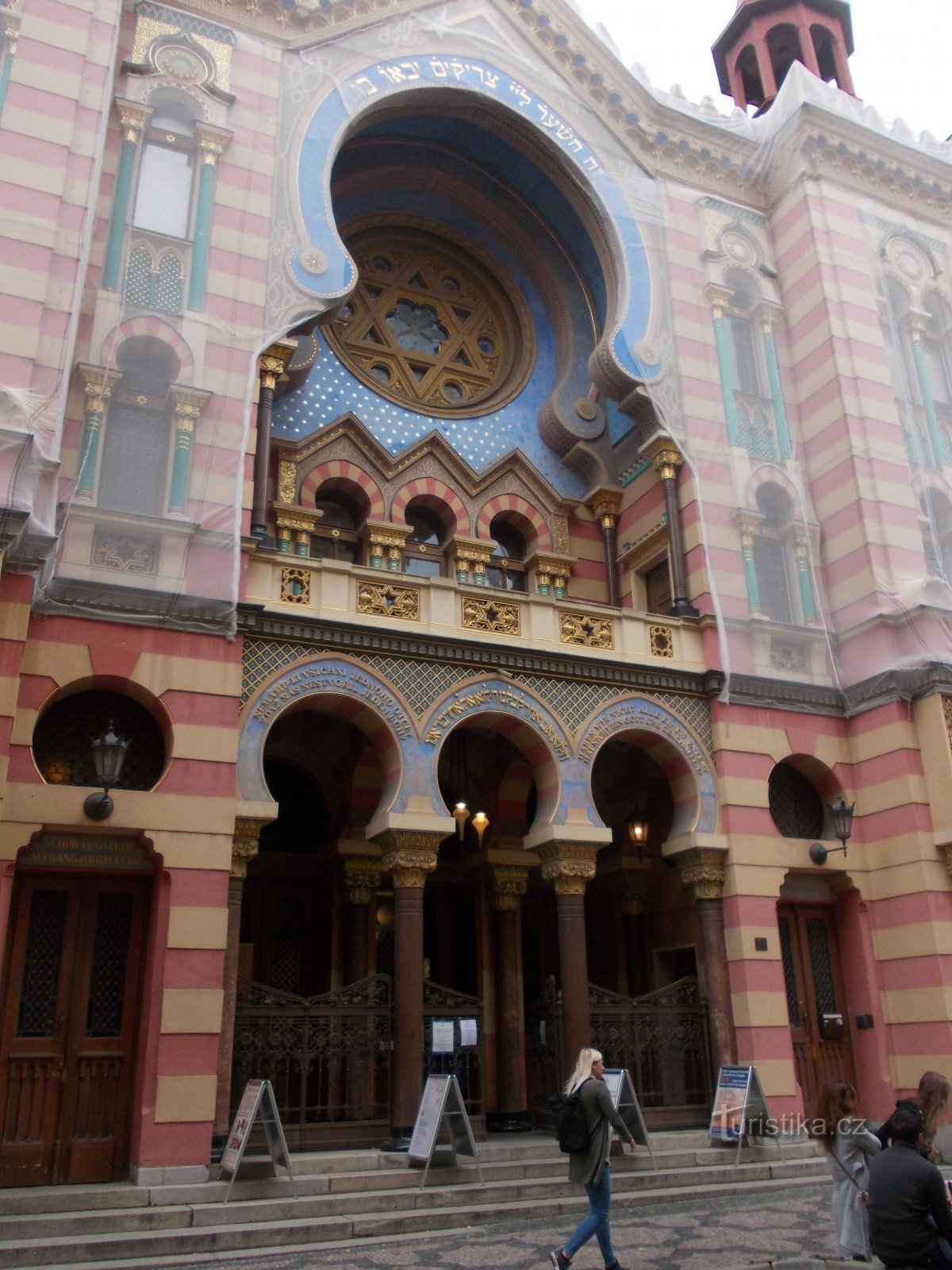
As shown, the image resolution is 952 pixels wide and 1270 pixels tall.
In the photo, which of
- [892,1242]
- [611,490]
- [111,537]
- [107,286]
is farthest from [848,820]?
[107,286]

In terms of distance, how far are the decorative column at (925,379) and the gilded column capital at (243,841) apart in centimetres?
1356

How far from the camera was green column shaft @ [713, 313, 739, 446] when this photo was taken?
18.5 m

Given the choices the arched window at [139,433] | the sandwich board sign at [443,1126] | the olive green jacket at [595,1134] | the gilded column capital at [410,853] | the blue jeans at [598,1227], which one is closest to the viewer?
the blue jeans at [598,1227]

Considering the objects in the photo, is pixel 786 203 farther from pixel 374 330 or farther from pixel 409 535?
pixel 409 535

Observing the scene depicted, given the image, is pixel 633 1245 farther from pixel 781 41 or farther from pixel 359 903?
pixel 781 41

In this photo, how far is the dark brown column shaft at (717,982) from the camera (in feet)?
48.4

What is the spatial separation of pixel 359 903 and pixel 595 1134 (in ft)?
24.8

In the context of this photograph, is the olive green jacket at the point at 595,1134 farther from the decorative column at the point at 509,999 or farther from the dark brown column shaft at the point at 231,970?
the decorative column at the point at 509,999

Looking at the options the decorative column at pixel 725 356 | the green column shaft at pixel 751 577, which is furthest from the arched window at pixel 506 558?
the decorative column at pixel 725 356

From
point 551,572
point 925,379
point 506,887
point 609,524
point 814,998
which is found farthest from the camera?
point 925,379

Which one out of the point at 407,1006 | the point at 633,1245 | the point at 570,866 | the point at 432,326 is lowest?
the point at 633,1245

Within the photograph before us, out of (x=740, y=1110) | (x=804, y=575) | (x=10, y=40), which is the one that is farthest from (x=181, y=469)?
(x=740, y=1110)

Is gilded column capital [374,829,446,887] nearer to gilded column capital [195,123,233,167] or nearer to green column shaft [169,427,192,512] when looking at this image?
green column shaft [169,427,192,512]

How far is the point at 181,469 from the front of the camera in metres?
14.0
